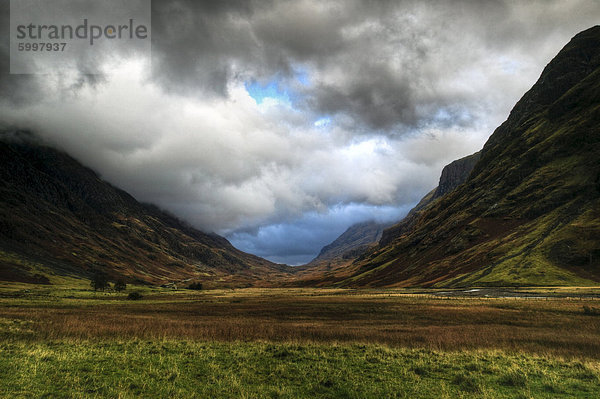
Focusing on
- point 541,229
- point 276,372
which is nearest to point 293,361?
point 276,372

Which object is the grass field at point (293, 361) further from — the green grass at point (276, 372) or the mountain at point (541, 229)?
the mountain at point (541, 229)

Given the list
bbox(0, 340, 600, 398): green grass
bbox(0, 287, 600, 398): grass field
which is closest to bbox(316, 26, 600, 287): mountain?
bbox(0, 287, 600, 398): grass field

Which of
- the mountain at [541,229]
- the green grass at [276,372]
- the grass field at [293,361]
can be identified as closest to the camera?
the green grass at [276,372]

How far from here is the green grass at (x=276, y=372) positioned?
14.8 metres

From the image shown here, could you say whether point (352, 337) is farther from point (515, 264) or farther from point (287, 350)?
point (515, 264)

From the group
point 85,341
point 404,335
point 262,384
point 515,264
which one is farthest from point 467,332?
point 515,264

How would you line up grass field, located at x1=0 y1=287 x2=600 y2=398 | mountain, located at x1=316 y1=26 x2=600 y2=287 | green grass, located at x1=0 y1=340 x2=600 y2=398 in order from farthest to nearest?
1. mountain, located at x1=316 y1=26 x2=600 y2=287
2. grass field, located at x1=0 y1=287 x2=600 y2=398
3. green grass, located at x1=0 y1=340 x2=600 y2=398

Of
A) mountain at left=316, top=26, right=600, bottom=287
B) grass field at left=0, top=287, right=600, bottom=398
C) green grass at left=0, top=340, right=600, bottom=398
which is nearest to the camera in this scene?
green grass at left=0, top=340, right=600, bottom=398

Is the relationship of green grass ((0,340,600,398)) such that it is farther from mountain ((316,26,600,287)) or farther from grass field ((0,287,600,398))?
mountain ((316,26,600,287))

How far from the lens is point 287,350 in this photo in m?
22.5

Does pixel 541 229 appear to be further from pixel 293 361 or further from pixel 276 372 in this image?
pixel 276 372

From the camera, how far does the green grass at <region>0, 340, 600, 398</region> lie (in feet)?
48.6

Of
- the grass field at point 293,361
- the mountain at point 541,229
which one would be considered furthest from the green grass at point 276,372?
the mountain at point 541,229

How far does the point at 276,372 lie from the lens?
18.0m
